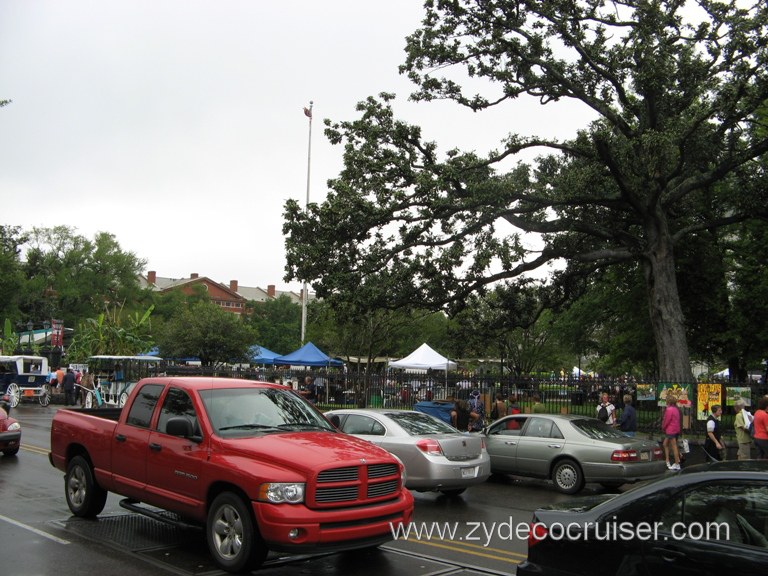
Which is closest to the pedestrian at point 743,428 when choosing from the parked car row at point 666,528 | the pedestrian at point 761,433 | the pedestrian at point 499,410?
the pedestrian at point 761,433

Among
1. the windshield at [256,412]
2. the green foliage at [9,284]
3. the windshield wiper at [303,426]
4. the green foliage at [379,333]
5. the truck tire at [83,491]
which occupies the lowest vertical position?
the truck tire at [83,491]

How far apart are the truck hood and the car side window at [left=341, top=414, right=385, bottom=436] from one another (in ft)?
14.3

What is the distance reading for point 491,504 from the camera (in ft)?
38.3

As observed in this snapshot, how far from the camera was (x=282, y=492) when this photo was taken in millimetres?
6398

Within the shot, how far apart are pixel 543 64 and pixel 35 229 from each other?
7734 cm

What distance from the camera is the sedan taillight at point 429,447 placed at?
11086 mm

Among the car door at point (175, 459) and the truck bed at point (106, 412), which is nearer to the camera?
the car door at point (175, 459)

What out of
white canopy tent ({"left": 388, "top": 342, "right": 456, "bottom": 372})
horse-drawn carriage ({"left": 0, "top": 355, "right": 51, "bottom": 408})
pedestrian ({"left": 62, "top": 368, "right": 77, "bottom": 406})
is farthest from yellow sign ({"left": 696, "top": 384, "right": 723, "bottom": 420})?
horse-drawn carriage ({"left": 0, "top": 355, "right": 51, "bottom": 408})

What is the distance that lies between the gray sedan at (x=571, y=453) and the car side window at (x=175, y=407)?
7.96 metres

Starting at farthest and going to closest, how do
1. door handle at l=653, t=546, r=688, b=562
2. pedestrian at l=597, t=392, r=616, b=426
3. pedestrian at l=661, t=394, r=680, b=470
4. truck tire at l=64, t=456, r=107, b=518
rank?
pedestrian at l=597, t=392, r=616, b=426 → pedestrian at l=661, t=394, r=680, b=470 → truck tire at l=64, t=456, r=107, b=518 → door handle at l=653, t=546, r=688, b=562

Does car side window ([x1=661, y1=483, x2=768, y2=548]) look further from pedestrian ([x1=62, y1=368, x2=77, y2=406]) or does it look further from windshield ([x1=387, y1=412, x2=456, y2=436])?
pedestrian ([x1=62, y1=368, x2=77, y2=406])

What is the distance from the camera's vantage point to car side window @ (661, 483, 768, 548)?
4.13m

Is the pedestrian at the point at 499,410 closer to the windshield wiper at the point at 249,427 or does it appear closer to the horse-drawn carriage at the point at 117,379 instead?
the windshield wiper at the point at 249,427

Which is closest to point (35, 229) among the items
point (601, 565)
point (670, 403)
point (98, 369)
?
point (98, 369)
